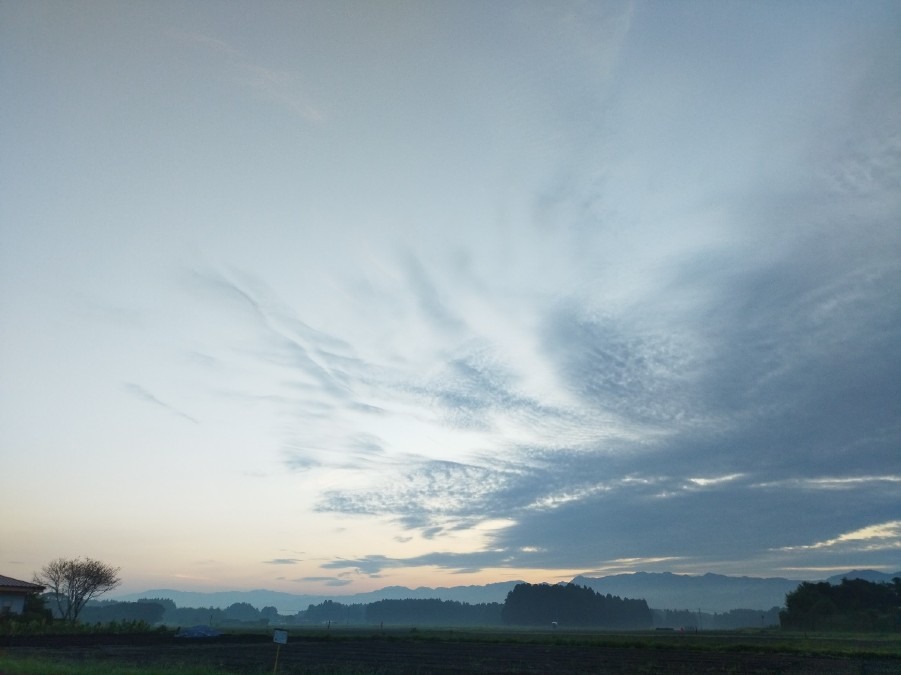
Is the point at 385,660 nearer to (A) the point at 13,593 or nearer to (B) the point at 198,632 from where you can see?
(B) the point at 198,632

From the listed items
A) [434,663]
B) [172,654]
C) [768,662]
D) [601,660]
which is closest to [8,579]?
[172,654]

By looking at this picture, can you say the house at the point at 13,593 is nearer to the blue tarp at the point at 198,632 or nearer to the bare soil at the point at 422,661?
the bare soil at the point at 422,661

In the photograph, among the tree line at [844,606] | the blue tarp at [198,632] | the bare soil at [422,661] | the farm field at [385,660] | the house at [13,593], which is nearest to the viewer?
the farm field at [385,660]

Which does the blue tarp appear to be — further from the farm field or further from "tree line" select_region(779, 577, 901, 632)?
"tree line" select_region(779, 577, 901, 632)

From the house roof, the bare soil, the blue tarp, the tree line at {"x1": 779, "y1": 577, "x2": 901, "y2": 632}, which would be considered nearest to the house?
the house roof

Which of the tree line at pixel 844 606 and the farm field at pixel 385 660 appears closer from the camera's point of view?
the farm field at pixel 385 660

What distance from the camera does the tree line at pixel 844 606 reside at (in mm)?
100375

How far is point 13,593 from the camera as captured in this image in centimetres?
5581

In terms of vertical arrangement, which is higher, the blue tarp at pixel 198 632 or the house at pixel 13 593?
the house at pixel 13 593

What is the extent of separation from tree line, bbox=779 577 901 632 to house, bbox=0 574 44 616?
411 feet

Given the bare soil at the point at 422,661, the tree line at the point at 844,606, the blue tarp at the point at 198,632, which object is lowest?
the bare soil at the point at 422,661

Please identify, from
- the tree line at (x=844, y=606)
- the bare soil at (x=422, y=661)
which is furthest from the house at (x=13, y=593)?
the tree line at (x=844, y=606)

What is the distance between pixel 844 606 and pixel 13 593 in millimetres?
138139

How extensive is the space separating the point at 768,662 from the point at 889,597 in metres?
101
